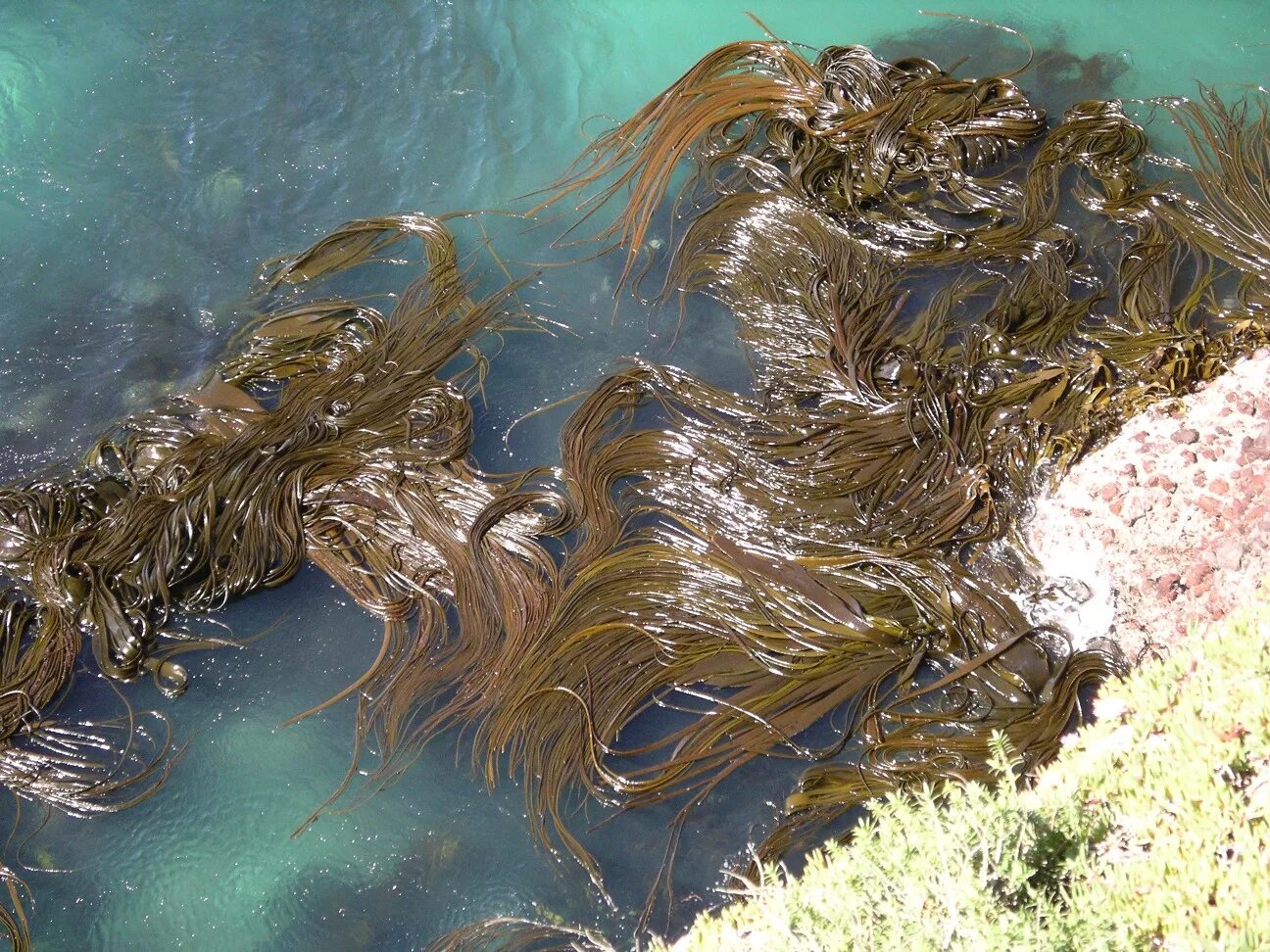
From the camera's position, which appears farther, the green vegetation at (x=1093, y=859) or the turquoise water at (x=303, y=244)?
the turquoise water at (x=303, y=244)

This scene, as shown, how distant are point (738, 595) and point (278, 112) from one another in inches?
136

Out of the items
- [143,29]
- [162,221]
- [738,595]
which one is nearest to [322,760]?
[738,595]

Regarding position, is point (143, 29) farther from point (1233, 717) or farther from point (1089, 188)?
point (1233, 717)

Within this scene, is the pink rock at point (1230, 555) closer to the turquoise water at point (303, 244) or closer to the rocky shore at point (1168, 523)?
the rocky shore at point (1168, 523)

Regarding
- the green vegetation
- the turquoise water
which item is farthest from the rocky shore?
the turquoise water

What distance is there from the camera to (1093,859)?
221 cm

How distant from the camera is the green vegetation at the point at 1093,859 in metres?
1.98

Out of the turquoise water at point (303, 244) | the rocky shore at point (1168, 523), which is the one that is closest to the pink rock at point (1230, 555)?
the rocky shore at point (1168, 523)

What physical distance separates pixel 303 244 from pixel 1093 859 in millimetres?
3961

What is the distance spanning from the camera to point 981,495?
11.6 ft

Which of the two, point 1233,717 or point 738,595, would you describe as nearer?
point 1233,717

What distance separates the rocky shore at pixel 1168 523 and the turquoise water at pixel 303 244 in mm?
1365

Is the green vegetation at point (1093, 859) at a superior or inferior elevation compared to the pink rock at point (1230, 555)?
inferior

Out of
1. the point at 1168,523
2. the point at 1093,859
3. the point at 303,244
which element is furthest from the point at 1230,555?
the point at 303,244
